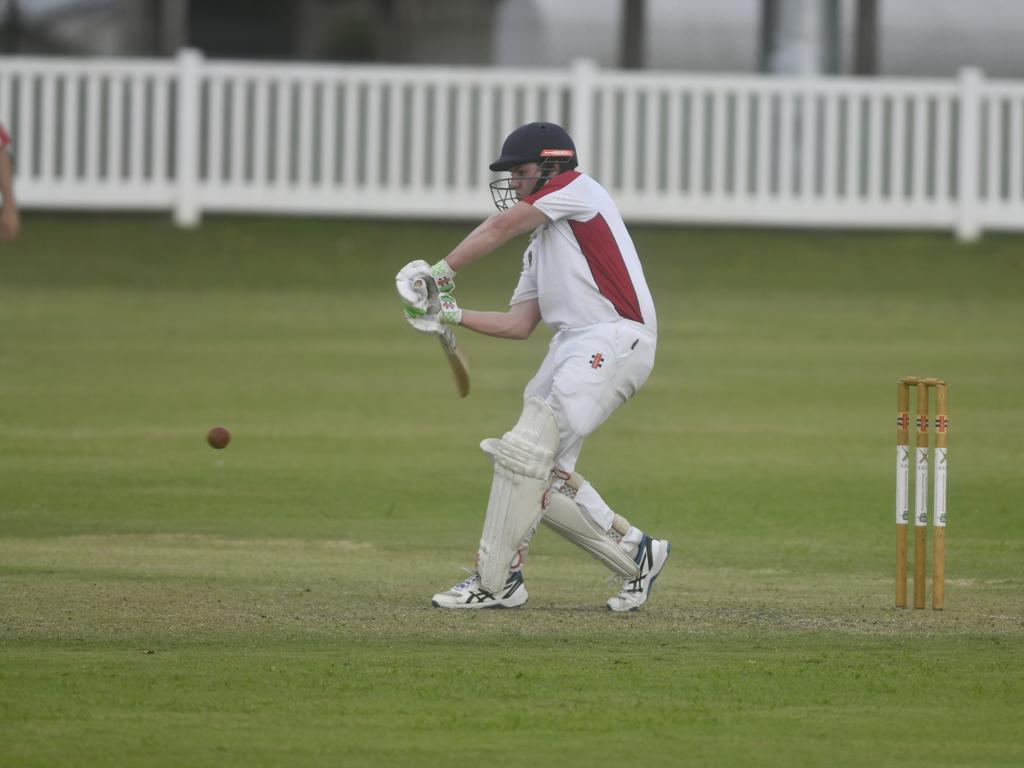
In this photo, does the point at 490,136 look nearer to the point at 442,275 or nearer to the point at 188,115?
the point at 188,115

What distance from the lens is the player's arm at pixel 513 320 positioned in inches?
288

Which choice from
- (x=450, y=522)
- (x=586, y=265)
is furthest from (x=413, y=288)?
(x=450, y=522)

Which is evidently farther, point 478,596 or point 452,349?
→ point 452,349

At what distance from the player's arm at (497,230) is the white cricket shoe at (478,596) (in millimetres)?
1196

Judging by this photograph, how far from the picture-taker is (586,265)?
7152 mm

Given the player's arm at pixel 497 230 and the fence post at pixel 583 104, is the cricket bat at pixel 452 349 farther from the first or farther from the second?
the fence post at pixel 583 104

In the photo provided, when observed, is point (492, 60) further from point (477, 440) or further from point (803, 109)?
point (477, 440)

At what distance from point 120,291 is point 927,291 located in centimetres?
784

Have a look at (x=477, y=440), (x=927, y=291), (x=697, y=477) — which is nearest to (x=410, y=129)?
(x=927, y=291)

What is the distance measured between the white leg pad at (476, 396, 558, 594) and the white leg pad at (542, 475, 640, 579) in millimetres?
85

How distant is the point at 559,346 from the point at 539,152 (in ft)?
2.33

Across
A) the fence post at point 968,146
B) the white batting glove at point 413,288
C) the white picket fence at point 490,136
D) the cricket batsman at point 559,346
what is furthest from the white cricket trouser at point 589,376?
→ the fence post at point 968,146

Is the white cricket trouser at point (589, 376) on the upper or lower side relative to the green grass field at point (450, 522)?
A: upper

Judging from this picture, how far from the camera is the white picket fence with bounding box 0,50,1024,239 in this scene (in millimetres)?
20188
